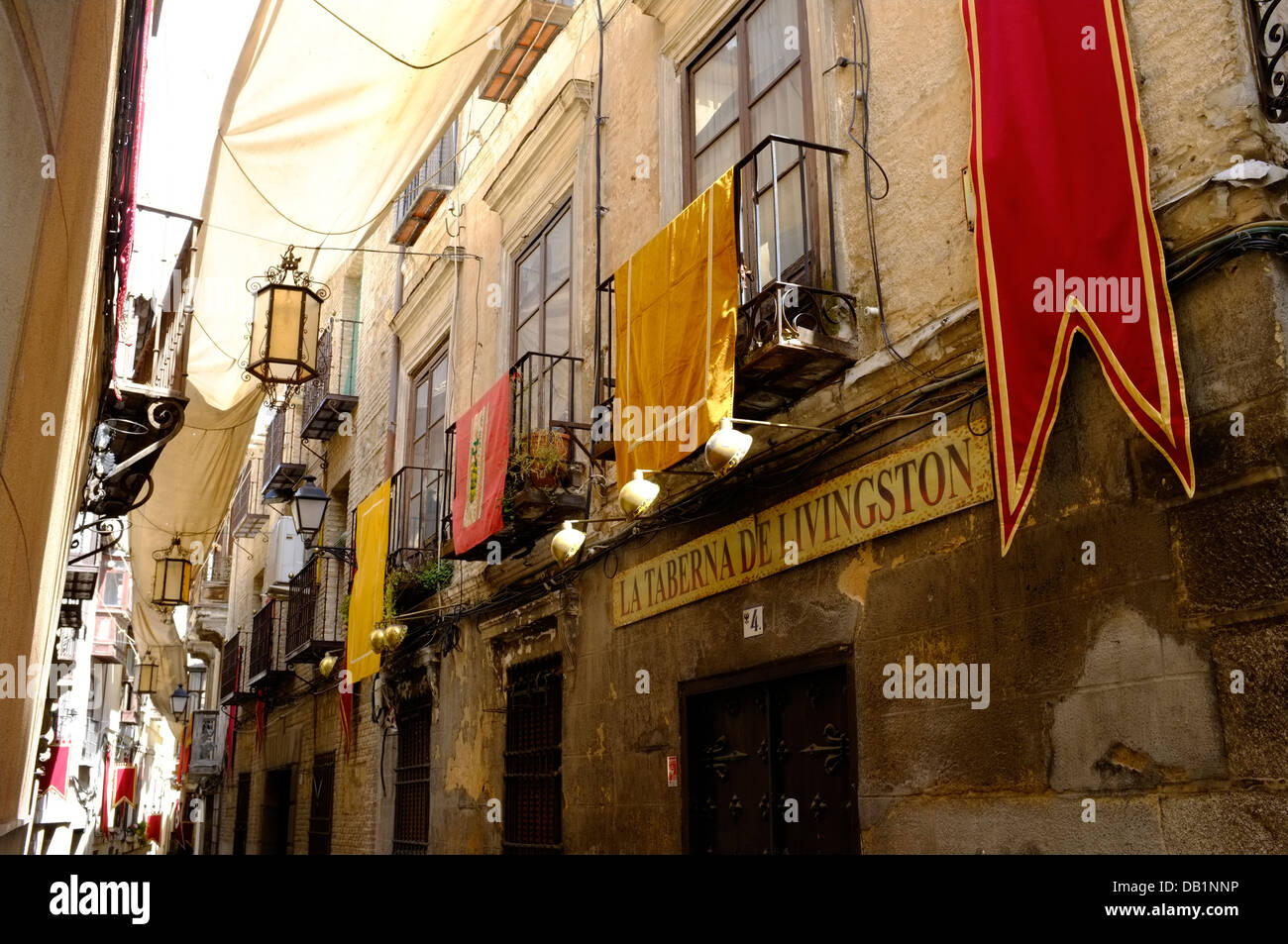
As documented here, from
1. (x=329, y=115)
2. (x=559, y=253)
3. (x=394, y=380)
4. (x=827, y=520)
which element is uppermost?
(x=394, y=380)

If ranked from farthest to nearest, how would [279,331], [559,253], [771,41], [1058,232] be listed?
1. [559,253]
2. [279,331]
3. [771,41]
4. [1058,232]

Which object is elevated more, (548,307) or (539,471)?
(548,307)

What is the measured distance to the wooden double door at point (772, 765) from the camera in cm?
583

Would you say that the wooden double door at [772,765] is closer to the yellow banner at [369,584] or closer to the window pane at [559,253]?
the window pane at [559,253]

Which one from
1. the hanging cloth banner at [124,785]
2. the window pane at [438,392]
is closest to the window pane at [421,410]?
the window pane at [438,392]

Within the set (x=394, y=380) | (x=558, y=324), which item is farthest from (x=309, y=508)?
(x=558, y=324)

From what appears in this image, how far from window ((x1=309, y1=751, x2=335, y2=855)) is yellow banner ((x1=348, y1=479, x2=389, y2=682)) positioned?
11.7 feet

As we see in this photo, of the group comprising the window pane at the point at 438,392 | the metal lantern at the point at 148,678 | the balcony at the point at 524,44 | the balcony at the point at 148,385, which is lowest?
the metal lantern at the point at 148,678

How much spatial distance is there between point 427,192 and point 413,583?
488cm

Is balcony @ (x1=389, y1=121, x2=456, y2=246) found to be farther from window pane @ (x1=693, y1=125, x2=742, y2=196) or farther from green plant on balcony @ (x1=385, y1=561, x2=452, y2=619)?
window pane @ (x1=693, y1=125, x2=742, y2=196)

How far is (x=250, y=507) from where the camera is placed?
74.2ft

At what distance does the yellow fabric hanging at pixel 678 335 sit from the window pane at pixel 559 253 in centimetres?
280

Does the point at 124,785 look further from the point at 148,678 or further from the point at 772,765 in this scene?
the point at 772,765
